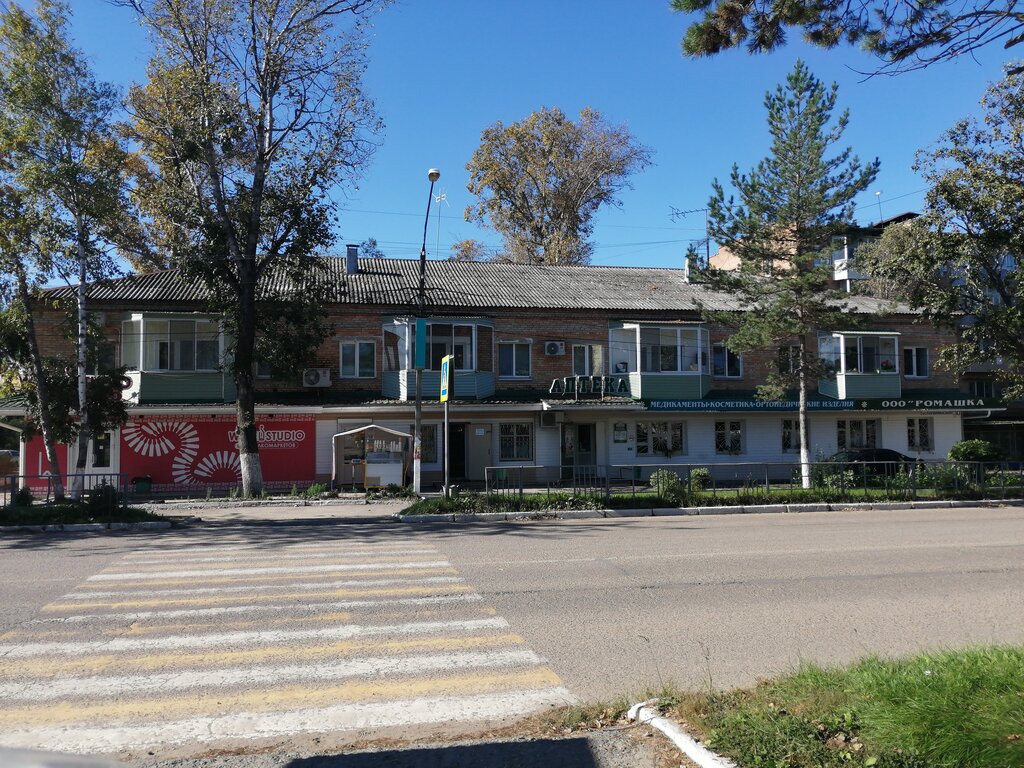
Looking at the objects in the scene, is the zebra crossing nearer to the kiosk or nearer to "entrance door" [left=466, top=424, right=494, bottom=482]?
the kiosk

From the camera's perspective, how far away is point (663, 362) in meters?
29.5

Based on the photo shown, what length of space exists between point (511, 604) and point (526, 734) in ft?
11.8

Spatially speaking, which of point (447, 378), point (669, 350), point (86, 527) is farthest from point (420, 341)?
point (669, 350)

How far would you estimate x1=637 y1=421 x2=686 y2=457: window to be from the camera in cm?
A: 3005

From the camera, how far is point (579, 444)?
2989 centimetres

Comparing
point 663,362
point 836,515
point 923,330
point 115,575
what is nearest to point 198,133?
point 115,575

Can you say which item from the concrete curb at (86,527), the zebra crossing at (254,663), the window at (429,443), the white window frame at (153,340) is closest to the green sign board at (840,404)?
the window at (429,443)

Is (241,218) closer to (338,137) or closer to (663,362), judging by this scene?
(338,137)

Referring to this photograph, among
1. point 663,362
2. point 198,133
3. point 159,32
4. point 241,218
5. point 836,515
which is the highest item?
point 159,32

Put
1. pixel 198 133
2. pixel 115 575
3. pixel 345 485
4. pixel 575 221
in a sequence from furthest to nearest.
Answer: pixel 575 221, pixel 345 485, pixel 198 133, pixel 115 575

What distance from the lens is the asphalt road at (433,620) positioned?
17.9 ft

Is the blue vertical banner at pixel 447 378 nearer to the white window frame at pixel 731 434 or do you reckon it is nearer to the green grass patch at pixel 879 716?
the white window frame at pixel 731 434

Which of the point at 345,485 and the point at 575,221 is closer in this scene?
the point at 345,485

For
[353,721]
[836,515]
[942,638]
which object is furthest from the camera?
[836,515]
